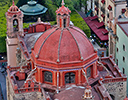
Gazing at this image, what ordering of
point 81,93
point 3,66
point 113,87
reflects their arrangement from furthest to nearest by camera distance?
point 3,66 < point 113,87 < point 81,93

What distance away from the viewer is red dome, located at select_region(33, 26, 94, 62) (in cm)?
9851

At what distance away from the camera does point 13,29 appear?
131 m

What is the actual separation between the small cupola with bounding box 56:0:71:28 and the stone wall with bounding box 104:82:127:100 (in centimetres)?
1518

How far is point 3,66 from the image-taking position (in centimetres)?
14738

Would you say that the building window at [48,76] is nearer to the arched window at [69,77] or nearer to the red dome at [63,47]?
the red dome at [63,47]

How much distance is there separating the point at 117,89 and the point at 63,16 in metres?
19.1

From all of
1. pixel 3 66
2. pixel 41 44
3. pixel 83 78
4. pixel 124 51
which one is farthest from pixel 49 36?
pixel 3 66

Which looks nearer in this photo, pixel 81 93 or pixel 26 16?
pixel 81 93

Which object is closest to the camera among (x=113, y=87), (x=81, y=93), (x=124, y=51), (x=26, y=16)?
(x=81, y=93)

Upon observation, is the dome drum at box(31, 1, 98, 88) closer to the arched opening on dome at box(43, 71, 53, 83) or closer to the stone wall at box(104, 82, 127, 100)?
the arched opening on dome at box(43, 71, 53, 83)

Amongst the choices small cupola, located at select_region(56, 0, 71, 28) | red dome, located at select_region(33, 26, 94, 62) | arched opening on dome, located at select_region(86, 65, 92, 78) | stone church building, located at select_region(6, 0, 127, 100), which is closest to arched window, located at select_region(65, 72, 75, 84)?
stone church building, located at select_region(6, 0, 127, 100)

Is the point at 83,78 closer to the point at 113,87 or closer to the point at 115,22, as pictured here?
the point at 113,87

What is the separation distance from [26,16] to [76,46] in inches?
2962

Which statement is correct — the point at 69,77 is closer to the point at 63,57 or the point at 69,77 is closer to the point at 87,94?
the point at 63,57
